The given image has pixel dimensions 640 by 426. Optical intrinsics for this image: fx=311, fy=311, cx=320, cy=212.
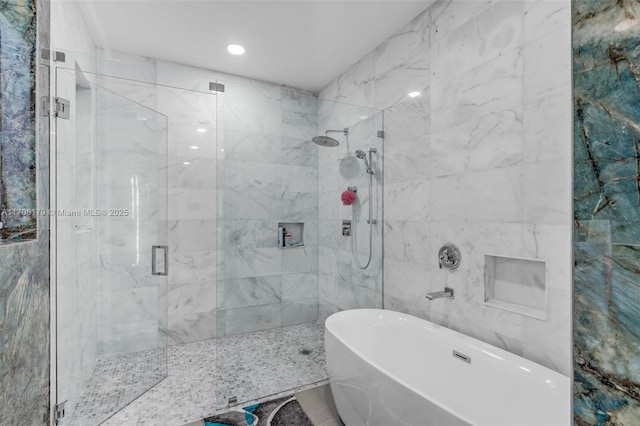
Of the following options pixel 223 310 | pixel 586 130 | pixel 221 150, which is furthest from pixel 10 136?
pixel 586 130

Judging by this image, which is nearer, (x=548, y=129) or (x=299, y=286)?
(x=548, y=129)

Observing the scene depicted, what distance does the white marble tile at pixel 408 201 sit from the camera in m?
2.22

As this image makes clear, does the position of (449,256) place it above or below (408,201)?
below

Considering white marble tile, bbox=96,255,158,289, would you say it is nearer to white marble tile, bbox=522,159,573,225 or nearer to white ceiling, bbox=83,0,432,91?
white ceiling, bbox=83,0,432,91

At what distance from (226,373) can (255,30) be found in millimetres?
2697

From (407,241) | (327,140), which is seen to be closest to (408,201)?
(407,241)

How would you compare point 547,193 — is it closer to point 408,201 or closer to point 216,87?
point 408,201

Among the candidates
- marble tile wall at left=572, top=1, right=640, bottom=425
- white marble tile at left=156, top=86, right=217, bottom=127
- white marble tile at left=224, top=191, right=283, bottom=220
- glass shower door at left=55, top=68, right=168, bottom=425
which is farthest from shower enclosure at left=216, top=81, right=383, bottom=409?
marble tile wall at left=572, top=1, right=640, bottom=425

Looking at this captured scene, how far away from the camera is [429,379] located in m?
1.87

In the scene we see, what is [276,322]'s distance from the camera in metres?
2.51

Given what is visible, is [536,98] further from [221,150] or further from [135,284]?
[135,284]

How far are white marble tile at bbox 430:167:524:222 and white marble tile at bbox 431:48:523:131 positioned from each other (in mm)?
362

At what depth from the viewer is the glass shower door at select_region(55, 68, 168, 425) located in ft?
6.68

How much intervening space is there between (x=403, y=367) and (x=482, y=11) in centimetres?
223
